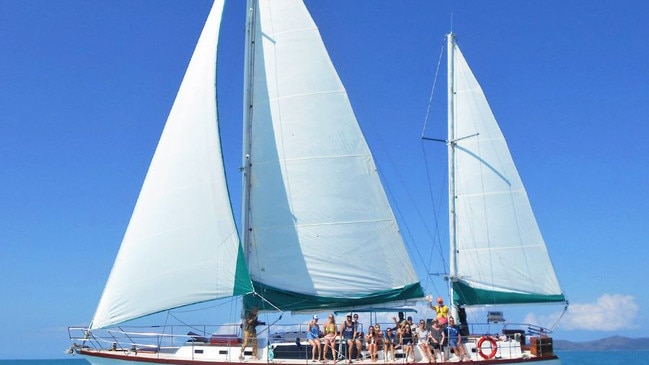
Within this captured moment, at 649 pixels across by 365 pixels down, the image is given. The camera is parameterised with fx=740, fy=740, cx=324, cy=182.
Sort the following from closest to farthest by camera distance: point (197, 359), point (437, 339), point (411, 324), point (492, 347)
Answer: point (197, 359), point (437, 339), point (492, 347), point (411, 324)

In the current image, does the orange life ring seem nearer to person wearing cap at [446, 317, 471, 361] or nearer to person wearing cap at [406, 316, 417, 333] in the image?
person wearing cap at [446, 317, 471, 361]

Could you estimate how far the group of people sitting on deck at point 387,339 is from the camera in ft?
68.5

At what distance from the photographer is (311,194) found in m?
23.0

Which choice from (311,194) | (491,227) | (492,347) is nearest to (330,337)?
(311,194)

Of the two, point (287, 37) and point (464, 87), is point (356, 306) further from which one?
point (464, 87)

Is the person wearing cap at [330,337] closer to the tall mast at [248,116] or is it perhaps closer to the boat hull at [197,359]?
the boat hull at [197,359]

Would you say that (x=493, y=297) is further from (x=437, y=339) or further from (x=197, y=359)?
(x=197, y=359)

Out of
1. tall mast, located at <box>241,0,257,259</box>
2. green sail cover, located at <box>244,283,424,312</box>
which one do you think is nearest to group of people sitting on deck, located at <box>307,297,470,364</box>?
green sail cover, located at <box>244,283,424,312</box>

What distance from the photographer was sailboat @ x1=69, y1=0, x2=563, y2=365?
2084cm

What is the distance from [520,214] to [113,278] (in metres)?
15.0

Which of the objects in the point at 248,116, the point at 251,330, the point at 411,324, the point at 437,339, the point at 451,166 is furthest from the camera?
the point at 451,166

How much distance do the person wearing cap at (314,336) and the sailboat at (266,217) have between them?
0.28 metres

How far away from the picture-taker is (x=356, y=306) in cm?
2302

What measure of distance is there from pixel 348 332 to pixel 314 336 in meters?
1.04
